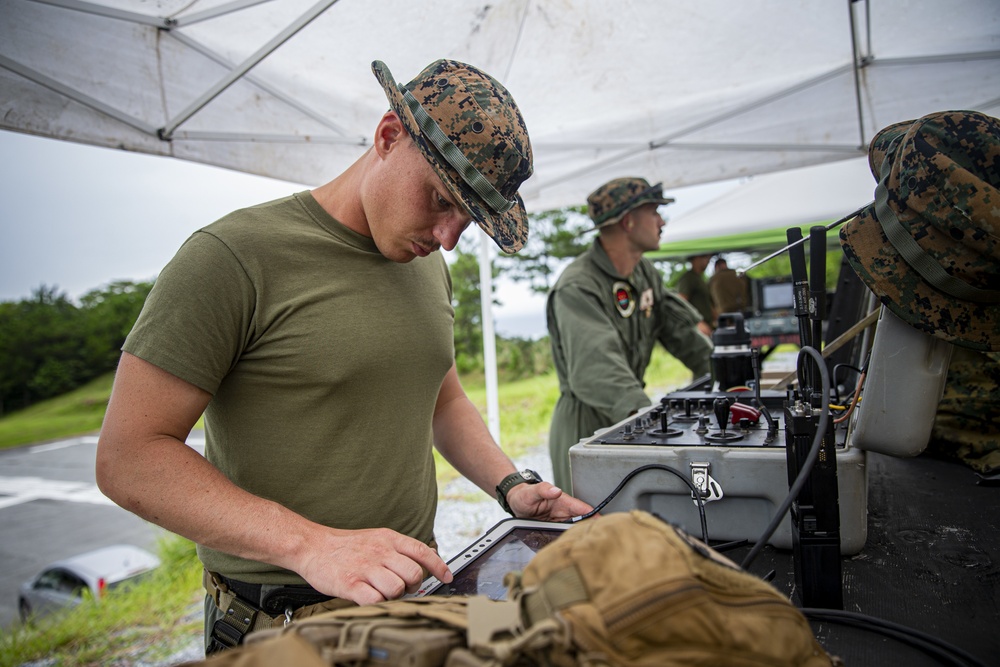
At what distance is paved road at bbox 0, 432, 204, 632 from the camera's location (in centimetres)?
1133

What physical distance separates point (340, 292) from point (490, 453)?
56 centimetres

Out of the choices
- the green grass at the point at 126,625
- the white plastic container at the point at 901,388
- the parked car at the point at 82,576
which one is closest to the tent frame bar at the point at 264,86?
the green grass at the point at 126,625

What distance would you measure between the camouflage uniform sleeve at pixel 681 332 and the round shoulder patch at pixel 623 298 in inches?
10.0

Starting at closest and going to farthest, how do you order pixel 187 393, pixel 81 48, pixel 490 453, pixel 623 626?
pixel 623 626 < pixel 187 393 < pixel 490 453 < pixel 81 48

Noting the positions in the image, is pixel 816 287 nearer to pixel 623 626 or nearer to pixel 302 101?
pixel 623 626

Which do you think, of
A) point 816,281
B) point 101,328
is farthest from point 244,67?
point 101,328

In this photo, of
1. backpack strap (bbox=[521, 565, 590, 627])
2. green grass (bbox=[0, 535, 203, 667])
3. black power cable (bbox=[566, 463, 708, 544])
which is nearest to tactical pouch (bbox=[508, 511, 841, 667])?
backpack strap (bbox=[521, 565, 590, 627])

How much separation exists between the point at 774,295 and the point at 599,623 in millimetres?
5056

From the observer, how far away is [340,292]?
1200 mm

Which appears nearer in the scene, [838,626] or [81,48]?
[838,626]

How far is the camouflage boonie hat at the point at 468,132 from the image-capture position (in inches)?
42.7

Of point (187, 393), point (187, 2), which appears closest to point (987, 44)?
point (187, 2)

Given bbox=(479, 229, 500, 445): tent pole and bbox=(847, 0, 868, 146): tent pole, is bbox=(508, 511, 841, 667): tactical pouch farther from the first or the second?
bbox=(479, 229, 500, 445): tent pole

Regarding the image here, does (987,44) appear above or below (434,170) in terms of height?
above
